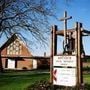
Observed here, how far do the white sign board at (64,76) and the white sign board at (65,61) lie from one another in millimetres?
255

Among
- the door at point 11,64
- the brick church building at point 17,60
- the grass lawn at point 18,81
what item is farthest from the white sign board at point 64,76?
the door at point 11,64

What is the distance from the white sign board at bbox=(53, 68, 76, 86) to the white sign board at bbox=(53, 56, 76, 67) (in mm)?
255

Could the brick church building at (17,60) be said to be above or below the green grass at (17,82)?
above

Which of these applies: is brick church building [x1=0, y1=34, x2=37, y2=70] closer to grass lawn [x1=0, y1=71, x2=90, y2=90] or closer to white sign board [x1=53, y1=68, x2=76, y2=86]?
grass lawn [x1=0, y1=71, x2=90, y2=90]

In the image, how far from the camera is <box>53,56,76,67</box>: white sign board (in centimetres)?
1677

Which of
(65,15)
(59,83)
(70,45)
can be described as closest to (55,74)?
(59,83)

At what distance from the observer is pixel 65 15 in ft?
61.3

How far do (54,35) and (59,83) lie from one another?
2.61 m

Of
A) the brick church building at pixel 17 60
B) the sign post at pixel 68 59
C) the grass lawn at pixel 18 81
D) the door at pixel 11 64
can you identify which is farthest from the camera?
the door at pixel 11 64

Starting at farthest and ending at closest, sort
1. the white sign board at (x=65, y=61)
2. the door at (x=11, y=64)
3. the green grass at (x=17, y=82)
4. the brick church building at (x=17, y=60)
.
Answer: the door at (x=11, y=64)
the brick church building at (x=17, y=60)
the green grass at (x=17, y=82)
the white sign board at (x=65, y=61)

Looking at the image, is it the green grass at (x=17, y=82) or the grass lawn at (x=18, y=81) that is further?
the grass lawn at (x=18, y=81)

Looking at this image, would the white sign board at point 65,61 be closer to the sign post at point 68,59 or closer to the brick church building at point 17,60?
the sign post at point 68,59

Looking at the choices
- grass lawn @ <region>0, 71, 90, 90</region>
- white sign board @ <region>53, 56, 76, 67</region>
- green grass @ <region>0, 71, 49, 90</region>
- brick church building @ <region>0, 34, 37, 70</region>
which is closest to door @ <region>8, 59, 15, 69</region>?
brick church building @ <region>0, 34, 37, 70</region>

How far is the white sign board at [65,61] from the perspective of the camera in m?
16.8
